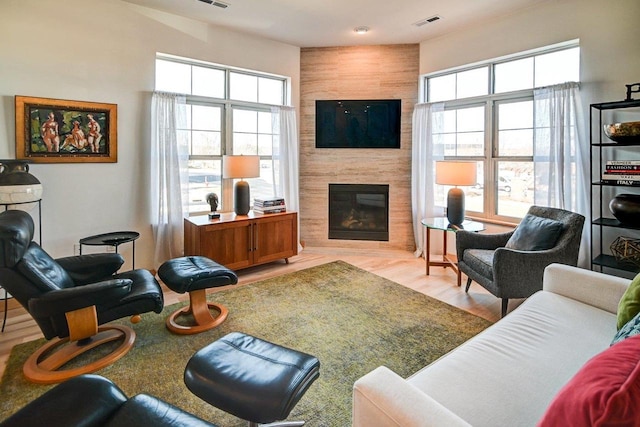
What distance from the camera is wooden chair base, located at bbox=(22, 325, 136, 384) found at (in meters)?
2.14

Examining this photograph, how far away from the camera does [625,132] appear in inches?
114

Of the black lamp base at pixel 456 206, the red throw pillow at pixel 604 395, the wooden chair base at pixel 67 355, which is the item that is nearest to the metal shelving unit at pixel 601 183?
the black lamp base at pixel 456 206

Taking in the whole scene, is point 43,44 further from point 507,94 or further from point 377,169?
point 507,94

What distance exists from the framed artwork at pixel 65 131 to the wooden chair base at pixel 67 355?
1.81 meters

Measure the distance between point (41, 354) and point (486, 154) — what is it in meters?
4.85

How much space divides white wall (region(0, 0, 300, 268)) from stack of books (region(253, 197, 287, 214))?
1280 millimetres

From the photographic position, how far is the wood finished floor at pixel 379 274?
2.82 meters

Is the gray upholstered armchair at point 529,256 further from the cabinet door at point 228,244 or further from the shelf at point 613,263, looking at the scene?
the cabinet door at point 228,244

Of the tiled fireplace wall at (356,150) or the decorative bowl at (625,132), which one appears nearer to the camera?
the decorative bowl at (625,132)

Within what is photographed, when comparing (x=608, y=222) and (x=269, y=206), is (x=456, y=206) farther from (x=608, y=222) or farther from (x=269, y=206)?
(x=269, y=206)

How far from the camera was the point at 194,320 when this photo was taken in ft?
9.53

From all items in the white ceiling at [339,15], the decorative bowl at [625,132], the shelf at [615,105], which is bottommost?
the decorative bowl at [625,132]

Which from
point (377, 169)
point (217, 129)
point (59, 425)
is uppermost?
point (217, 129)

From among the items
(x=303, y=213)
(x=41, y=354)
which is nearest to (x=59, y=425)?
(x=41, y=354)
